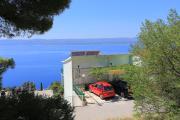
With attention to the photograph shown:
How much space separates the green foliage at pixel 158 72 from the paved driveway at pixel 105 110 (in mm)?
5932

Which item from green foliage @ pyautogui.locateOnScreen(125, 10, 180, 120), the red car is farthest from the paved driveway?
green foliage @ pyautogui.locateOnScreen(125, 10, 180, 120)

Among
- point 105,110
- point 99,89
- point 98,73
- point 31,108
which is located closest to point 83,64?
point 98,73

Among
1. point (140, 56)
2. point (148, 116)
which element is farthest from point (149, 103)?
point (140, 56)

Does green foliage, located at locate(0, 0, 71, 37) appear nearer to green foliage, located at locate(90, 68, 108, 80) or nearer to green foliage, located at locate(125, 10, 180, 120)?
green foliage, located at locate(125, 10, 180, 120)

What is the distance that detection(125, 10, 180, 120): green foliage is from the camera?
59.5ft

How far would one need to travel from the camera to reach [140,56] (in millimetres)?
20031

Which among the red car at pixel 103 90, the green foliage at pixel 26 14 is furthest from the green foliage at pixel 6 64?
the green foliage at pixel 26 14

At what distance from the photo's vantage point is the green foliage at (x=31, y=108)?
7.95m

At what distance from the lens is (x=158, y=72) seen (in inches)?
741

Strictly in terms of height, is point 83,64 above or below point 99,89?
above

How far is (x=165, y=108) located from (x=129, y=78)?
8.38 ft

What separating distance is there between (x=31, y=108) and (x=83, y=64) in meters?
27.0

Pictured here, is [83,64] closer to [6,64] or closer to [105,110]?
[6,64]

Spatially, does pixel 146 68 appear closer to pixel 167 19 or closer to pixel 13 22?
pixel 167 19
